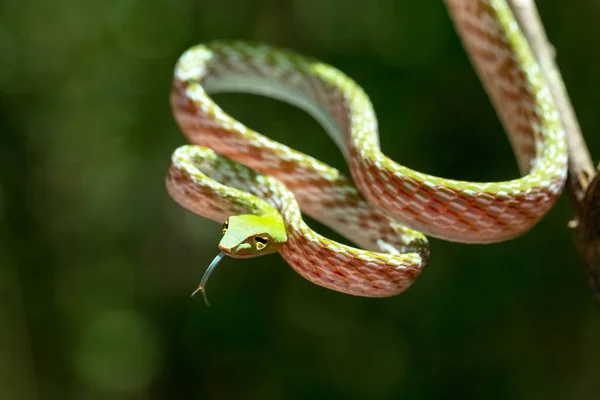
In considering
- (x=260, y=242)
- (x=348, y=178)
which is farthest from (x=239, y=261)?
(x=260, y=242)

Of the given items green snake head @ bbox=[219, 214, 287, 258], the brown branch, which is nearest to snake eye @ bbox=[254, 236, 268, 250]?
green snake head @ bbox=[219, 214, 287, 258]

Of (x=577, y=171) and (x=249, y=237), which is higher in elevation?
(x=577, y=171)

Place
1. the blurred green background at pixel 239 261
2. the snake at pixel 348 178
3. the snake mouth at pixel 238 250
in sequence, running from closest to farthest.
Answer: the snake mouth at pixel 238 250 < the snake at pixel 348 178 < the blurred green background at pixel 239 261

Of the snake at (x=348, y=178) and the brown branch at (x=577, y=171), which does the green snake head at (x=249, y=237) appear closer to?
the snake at (x=348, y=178)

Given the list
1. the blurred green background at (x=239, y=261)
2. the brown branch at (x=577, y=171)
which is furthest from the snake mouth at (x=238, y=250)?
the blurred green background at (x=239, y=261)

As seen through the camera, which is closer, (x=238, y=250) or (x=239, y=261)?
(x=238, y=250)

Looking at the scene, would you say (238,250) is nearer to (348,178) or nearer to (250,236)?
(250,236)

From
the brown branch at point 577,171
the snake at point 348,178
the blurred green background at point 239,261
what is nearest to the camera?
the snake at point 348,178

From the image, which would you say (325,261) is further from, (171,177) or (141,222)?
(141,222)
